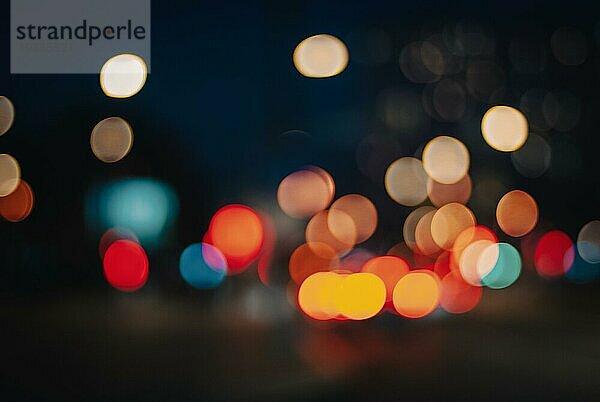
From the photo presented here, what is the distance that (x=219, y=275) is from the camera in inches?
344

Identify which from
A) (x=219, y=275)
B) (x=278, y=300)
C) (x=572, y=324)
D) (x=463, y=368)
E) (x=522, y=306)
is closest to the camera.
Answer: (x=463, y=368)

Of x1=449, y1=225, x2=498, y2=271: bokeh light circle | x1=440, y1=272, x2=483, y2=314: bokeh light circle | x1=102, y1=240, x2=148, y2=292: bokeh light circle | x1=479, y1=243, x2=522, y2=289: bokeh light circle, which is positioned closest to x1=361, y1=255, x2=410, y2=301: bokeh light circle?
x1=440, y1=272, x2=483, y2=314: bokeh light circle

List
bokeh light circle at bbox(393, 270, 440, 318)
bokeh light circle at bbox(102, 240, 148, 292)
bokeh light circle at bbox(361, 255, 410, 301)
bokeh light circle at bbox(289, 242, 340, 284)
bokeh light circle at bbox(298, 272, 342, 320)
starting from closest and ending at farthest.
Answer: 1. bokeh light circle at bbox(298, 272, 342, 320)
2. bokeh light circle at bbox(393, 270, 440, 318)
3. bokeh light circle at bbox(102, 240, 148, 292)
4. bokeh light circle at bbox(289, 242, 340, 284)
5. bokeh light circle at bbox(361, 255, 410, 301)

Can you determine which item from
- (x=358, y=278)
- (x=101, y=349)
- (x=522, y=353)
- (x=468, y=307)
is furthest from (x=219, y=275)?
(x=101, y=349)

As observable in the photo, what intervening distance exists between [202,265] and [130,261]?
1.33 m

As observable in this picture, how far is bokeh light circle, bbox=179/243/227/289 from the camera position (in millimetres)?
8766

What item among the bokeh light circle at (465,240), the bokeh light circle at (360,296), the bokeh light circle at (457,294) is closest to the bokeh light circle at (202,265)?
the bokeh light circle at (360,296)

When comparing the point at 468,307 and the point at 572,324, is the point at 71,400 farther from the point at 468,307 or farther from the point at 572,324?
the point at 468,307

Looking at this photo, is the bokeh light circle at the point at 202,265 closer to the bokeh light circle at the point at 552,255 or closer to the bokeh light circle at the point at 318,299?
the bokeh light circle at the point at 318,299

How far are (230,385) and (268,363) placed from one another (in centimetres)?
40

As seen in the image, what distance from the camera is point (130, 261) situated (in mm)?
8438

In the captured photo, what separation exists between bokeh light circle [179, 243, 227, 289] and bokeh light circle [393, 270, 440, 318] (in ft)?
5.10

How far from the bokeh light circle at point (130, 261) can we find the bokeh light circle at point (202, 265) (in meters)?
0.38

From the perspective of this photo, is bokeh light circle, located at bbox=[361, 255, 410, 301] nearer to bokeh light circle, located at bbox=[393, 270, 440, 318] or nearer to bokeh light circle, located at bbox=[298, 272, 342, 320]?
bokeh light circle, located at bbox=[393, 270, 440, 318]
